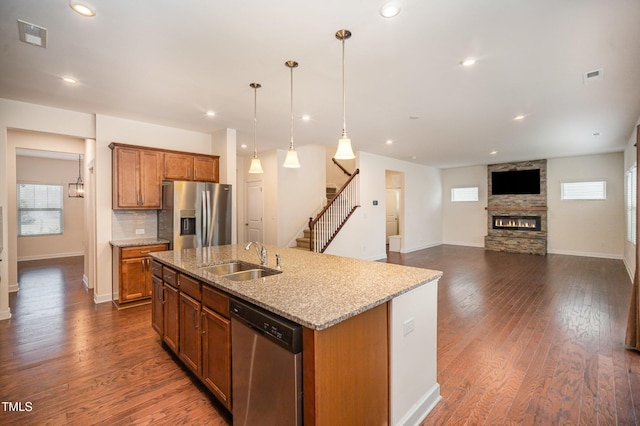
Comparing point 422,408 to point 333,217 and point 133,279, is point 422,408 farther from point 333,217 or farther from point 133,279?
point 333,217

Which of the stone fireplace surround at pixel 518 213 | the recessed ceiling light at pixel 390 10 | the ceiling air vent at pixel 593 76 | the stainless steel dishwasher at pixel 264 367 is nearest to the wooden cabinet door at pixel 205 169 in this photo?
the stainless steel dishwasher at pixel 264 367

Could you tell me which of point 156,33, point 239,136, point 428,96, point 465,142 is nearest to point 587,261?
point 465,142

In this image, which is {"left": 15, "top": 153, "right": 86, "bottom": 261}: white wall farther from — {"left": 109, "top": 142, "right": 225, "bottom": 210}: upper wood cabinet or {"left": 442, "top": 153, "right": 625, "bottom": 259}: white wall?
{"left": 442, "top": 153, "right": 625, "bottom": 259}: white wall

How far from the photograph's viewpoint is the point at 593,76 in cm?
318

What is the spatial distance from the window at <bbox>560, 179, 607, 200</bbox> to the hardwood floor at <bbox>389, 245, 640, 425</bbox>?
10.5 feet

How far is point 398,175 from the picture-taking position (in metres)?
9.54

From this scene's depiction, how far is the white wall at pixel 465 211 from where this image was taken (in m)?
10.1

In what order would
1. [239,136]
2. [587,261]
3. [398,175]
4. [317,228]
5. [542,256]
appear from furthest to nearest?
1. [398,175]
2. [542,256]
3. [587,261]
4. [317,228]
5. [239,136]

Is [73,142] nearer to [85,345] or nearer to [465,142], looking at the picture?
[85,345]

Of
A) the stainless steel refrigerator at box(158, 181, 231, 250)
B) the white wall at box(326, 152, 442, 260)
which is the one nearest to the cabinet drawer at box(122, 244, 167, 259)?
the stainless steel refrigerator at box(158, 181, 231, 250)

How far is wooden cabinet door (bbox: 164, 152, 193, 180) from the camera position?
15.7ft

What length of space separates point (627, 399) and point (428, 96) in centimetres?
342

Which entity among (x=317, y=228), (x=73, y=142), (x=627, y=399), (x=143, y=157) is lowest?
(x=627, y=399)

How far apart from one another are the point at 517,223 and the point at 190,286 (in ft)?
33.0
